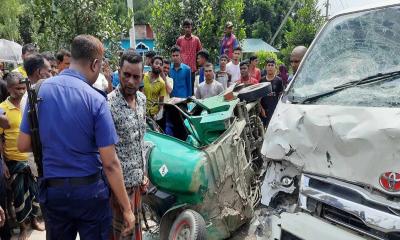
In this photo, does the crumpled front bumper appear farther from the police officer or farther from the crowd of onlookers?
the crowd of onlookers

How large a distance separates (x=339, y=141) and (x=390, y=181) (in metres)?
0.39

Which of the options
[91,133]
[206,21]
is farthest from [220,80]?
[91,133]

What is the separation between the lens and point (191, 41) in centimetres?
841

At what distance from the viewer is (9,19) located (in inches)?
1200

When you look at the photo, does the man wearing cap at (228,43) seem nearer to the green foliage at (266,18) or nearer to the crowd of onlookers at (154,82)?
the crowd of onlookers at (154,82)

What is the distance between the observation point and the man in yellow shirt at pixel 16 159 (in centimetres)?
436

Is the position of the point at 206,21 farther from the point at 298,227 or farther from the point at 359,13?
the point at 298,227

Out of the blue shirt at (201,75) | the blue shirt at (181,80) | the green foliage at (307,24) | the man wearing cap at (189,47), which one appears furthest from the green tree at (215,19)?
the green foliage at (307,24)

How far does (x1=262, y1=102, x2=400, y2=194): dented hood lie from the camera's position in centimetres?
236

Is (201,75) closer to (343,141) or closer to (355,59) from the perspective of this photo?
(355,59)

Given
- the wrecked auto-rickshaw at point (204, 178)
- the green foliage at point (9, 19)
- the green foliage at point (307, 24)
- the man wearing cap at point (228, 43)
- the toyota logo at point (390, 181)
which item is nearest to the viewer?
the toyota logo at point (390, 181)

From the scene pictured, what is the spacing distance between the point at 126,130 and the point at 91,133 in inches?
20.9

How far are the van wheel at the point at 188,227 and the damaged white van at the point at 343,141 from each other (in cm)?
79

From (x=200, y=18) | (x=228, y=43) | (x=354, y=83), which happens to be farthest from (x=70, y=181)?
(x=200, y=18)
